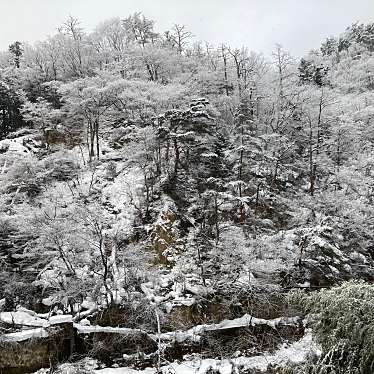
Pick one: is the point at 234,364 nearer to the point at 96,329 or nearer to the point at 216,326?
the point at 216,326

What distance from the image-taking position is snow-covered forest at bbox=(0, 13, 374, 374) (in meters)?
12.9

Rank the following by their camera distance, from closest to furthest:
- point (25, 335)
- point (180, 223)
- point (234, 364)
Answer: point (25, 335)
point (234, 364)
point (180, 223)

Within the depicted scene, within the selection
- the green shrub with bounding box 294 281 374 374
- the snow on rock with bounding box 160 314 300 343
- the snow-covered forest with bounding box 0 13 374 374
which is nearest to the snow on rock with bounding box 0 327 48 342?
the snow-covered forest with bounding box 0 13 374 374

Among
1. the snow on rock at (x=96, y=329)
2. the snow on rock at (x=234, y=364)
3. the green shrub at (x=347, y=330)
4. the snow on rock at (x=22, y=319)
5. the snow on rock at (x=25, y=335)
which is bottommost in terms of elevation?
the snow on rock at (x=234, y=364)

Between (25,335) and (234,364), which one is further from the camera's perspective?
(234,364)

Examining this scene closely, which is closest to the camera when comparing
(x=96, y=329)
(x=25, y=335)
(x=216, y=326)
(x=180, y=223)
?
(x=25, y=335)

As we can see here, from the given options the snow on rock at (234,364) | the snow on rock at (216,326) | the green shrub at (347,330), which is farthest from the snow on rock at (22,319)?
the green shrub at (347,330)

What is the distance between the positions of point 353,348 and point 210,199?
13133 millimetres

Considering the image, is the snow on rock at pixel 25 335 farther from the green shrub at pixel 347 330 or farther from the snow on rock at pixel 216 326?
the green shrub at pixel 347 330

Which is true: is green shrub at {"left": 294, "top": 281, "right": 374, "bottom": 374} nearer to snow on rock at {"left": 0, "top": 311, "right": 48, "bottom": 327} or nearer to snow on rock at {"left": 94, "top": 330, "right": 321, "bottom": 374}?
snow on rock at {"left": 94, "top": 330, "right": 321, "bottom": 374}

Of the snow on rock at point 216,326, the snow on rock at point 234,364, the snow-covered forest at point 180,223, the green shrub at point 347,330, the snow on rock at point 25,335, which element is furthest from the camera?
the snow on rock at point 216,326

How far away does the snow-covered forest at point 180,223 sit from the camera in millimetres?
12938

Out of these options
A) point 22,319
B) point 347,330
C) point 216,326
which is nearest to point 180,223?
point 216,326

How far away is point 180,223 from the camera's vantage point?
18.4 meters
